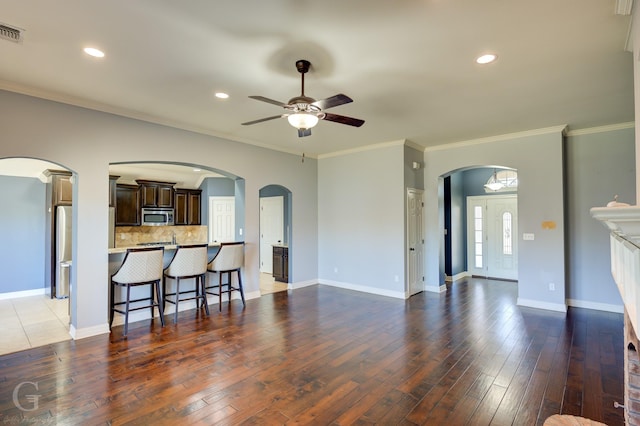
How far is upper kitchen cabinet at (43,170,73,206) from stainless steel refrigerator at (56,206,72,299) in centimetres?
15

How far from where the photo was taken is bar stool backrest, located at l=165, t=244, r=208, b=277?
468 cm

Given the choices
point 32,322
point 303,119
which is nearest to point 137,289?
point 32,322

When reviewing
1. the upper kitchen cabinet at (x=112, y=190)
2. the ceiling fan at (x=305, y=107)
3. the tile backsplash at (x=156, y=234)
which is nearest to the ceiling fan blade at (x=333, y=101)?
the ceiling fan at (x=305, y=107)

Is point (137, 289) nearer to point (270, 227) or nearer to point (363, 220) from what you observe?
point (363, 220)

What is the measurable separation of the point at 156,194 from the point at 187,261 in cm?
437

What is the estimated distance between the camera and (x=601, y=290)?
202 inches

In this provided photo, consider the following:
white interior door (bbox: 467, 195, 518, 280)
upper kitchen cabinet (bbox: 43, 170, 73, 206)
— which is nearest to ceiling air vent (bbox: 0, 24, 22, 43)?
upper kitchen cabinet (bbox: 43, 170, 73, 206)

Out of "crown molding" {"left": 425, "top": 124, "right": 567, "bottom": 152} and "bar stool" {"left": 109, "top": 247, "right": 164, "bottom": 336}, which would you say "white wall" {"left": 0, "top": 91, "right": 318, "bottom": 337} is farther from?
"crown molding" {"left": 425, "top": 124, "right": 567, "bottom": 152}

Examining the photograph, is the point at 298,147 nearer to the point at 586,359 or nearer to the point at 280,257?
the point at 280,257

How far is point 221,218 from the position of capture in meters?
8.94

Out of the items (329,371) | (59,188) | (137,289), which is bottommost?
(329,371)

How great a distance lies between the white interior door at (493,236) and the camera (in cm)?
776

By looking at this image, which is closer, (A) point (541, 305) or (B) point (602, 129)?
(B) point (602, 129)

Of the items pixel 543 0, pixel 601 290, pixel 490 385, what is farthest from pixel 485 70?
pixel 601 290
